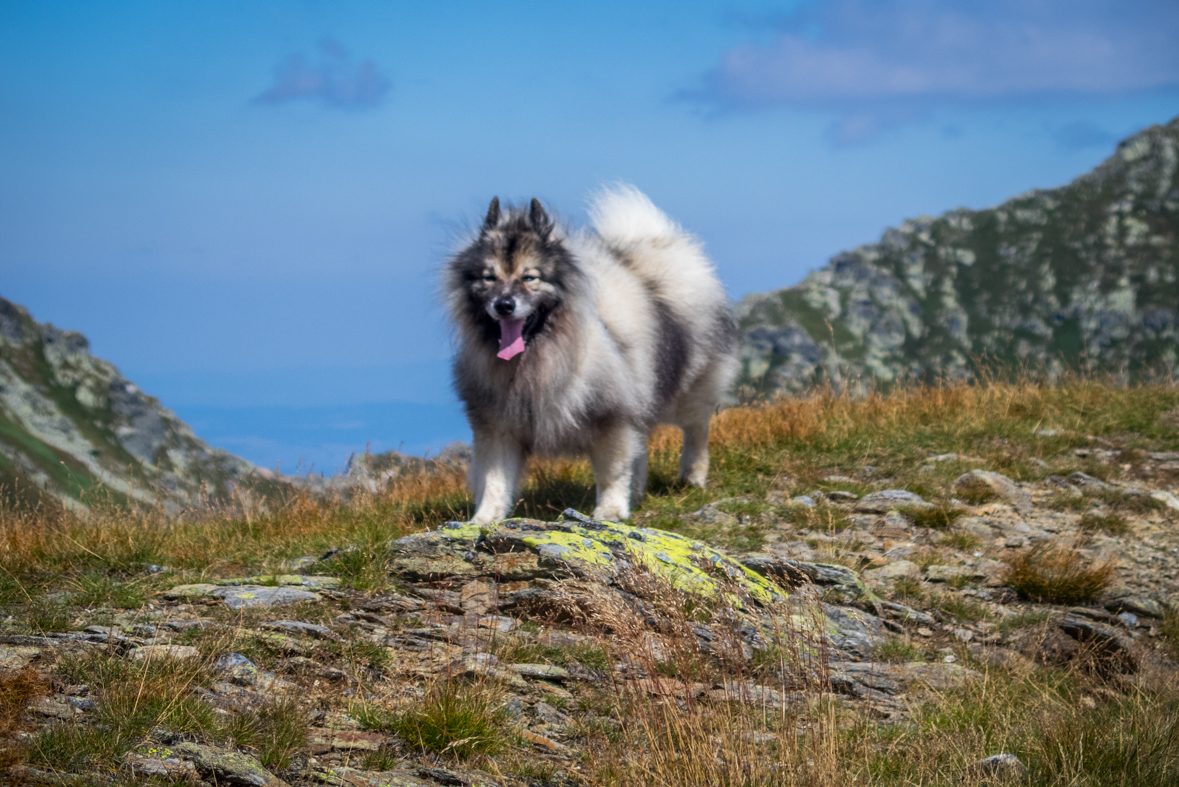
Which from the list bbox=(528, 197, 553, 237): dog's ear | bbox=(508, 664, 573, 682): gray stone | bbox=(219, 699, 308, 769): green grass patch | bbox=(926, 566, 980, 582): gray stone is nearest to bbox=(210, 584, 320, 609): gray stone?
bbox=(508, 664, 573, 682): gray stone

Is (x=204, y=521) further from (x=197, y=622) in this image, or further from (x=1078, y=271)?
(x=1078, y=271)

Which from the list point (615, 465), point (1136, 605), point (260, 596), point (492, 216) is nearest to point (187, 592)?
point (260, 596)

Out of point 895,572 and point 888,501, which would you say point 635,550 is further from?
point 888,501

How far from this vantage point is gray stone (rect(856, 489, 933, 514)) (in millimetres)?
8414

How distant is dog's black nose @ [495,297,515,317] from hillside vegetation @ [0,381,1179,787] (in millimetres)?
1888

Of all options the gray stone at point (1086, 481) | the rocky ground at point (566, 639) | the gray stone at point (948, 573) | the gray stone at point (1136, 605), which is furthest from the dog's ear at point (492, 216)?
the gray stone at point (1086, 481)

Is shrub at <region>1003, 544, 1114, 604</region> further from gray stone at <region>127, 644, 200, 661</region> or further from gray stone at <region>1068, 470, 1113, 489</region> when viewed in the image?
gray stone at <region>127, 644, 200, 661</region>

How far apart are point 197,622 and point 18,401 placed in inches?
5770

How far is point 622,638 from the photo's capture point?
3326 mm

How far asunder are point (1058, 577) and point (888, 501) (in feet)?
6.55

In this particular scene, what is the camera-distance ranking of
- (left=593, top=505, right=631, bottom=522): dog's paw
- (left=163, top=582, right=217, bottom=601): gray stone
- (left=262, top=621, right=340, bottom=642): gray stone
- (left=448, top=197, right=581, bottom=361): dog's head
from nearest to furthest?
1. (left=262, top=621, right=340, bottom=642): gray stone
2. (left=163, top=582, right=217, bottom=601): gray stone
3. (left=448, top=197, right=581, bottom=361): dog's head
4. (left=593, top=505, right=631, bottom=522): dog's paw

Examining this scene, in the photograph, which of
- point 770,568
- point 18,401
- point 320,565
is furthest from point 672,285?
point 18,401

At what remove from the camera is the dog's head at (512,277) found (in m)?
7.46

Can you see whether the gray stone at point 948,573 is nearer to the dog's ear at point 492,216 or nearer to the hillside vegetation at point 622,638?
the hillside vegetation at point 622,638
